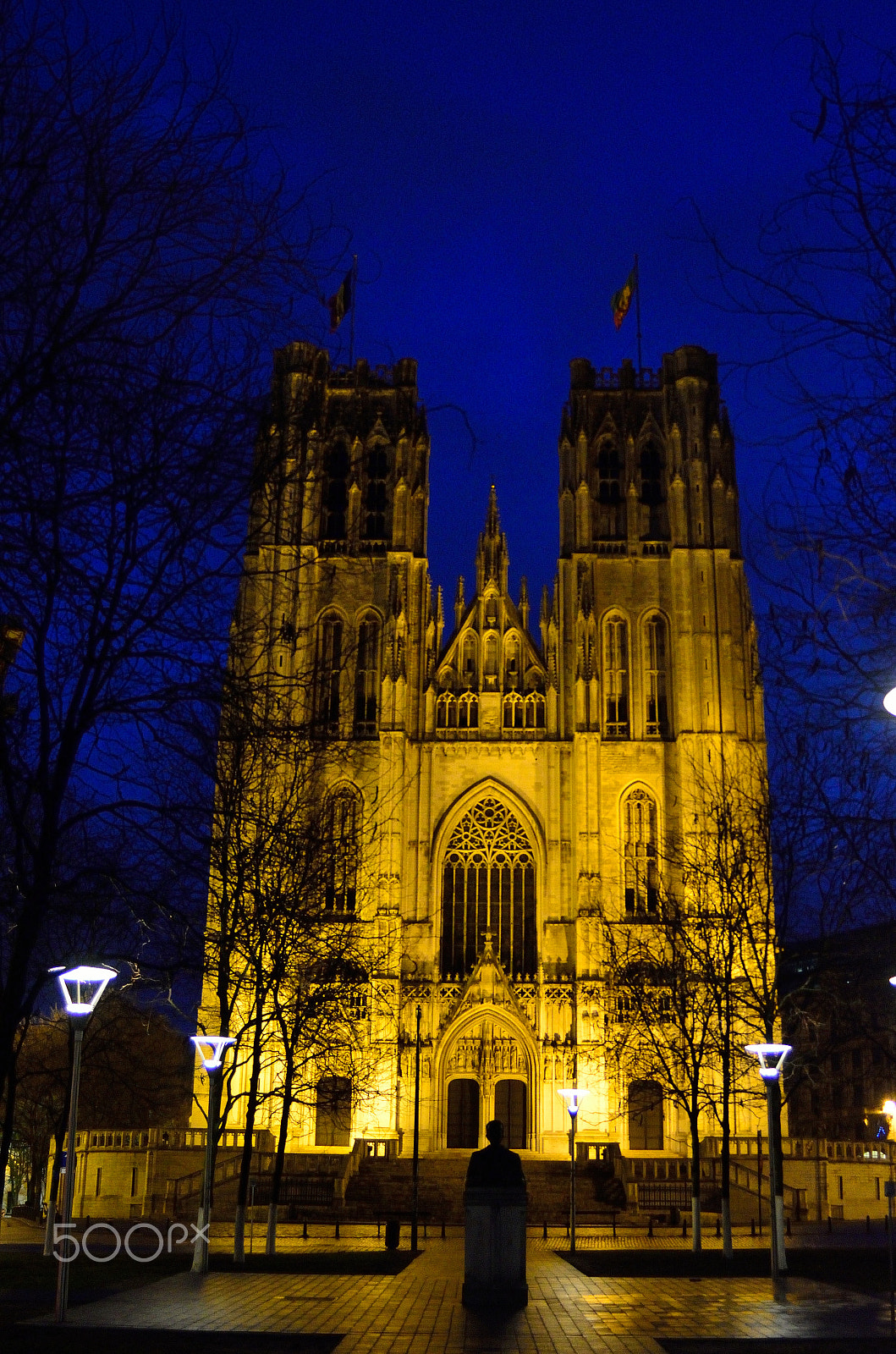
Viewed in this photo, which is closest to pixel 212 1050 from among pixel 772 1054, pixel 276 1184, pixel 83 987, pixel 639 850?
pixel 276 1184

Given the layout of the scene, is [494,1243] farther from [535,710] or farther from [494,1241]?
[535,710]

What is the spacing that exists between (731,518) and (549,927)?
15.3m

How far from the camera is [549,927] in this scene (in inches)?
1726

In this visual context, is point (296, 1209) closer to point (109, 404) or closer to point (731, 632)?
point (731, 632)

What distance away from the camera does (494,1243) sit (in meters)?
15.2

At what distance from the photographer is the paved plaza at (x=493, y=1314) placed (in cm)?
1217

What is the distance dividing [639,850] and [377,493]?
1578 centimetres

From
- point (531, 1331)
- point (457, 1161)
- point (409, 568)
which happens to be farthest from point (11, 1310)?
point (409, 568)

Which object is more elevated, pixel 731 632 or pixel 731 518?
pixel 731 518

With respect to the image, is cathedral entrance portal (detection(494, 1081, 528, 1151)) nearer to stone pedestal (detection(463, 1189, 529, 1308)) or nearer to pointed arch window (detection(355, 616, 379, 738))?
pointed arch window (detection(355, 616, 379, 738))

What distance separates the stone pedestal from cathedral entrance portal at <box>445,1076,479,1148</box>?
2794 centimetres

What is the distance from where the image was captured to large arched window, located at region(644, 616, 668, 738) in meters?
45.6

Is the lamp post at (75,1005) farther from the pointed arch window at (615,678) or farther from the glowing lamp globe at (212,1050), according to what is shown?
the pointed arch window at (615,678)

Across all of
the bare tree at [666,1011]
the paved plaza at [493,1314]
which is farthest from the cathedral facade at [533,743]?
the paved plaza at [493,1314]
